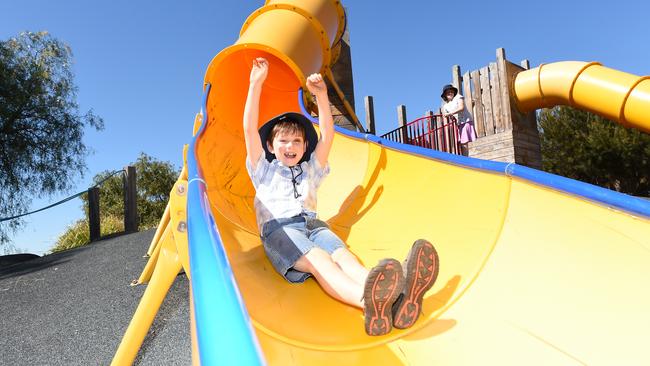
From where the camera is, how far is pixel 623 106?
16.7 feet

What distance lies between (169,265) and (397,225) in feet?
3.71

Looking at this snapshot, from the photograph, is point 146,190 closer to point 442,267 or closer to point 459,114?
point 459,114

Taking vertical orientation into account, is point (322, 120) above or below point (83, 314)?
above

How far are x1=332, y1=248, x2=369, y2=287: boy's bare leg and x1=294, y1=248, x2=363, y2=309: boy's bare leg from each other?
0.07ft

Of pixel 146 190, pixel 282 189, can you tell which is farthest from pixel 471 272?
pixel 146 190

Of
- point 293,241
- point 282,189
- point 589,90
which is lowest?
point 293,241

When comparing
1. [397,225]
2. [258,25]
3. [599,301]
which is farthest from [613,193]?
[258,25]

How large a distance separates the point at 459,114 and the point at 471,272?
482 centimetres

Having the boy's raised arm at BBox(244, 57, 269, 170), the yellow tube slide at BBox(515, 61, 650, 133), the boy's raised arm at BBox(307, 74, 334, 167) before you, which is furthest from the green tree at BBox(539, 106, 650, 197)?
the boy's raised arm at BBox(244, 57, 269, 170)

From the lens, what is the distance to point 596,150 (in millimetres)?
14758

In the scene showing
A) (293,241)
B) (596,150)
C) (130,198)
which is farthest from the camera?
(596,150)

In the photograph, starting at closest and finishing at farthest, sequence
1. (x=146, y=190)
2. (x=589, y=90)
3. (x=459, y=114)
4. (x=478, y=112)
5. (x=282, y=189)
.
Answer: (x=282, y=189), (x=589, y=90), (x=478, y=112), (x=459, y=114), (x=146, y=190)

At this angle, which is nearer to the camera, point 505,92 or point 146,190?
point 505,92

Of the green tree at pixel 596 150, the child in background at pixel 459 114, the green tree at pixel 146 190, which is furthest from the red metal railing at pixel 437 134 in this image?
the green tree at pixel 146 190
